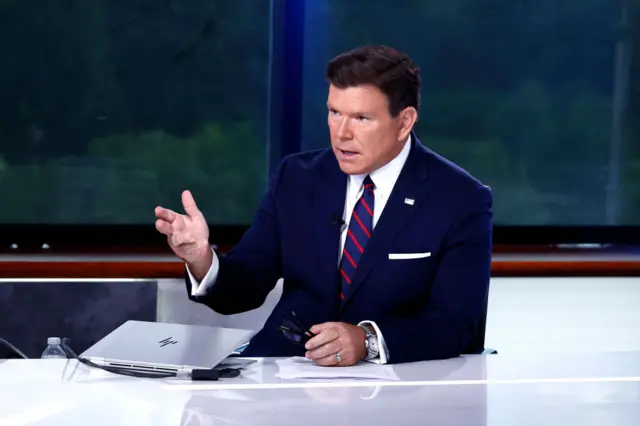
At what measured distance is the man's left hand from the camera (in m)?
1.79

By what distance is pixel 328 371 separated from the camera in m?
1.75

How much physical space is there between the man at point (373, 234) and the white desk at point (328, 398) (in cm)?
35

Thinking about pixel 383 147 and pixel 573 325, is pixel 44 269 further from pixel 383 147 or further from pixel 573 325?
pixel 573 325

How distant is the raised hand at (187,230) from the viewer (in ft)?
6.18

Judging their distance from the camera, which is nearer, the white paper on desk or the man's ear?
the white paper on desk

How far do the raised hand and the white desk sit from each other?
32 cm

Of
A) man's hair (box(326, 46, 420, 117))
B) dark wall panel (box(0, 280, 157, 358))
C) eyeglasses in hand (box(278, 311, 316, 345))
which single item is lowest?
dark wall panel (box(0, 280, 157, 358))

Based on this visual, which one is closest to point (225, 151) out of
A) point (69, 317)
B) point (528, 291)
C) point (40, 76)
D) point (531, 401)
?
point (40, 76)

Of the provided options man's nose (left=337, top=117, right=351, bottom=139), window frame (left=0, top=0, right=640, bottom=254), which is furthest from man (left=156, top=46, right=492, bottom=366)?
window frame (left=0, top=0, right=640, bottom=254)

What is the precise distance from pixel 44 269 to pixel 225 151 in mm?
882

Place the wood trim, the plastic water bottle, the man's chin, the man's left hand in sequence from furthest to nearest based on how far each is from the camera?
the wood trim → the plastic water bottle → the man's chin → the man's left hand

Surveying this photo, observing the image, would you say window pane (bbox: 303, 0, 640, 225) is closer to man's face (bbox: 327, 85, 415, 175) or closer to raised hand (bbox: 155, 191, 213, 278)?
man's face (bbox: 327, 85, 415, 175)

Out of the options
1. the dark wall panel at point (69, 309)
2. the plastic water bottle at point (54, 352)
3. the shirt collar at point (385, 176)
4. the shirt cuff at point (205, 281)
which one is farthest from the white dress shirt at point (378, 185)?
the plastic water bottle at point (54, 352)

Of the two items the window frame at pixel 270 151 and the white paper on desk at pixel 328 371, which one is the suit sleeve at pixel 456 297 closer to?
the white paper on desk at pixel 328 371
